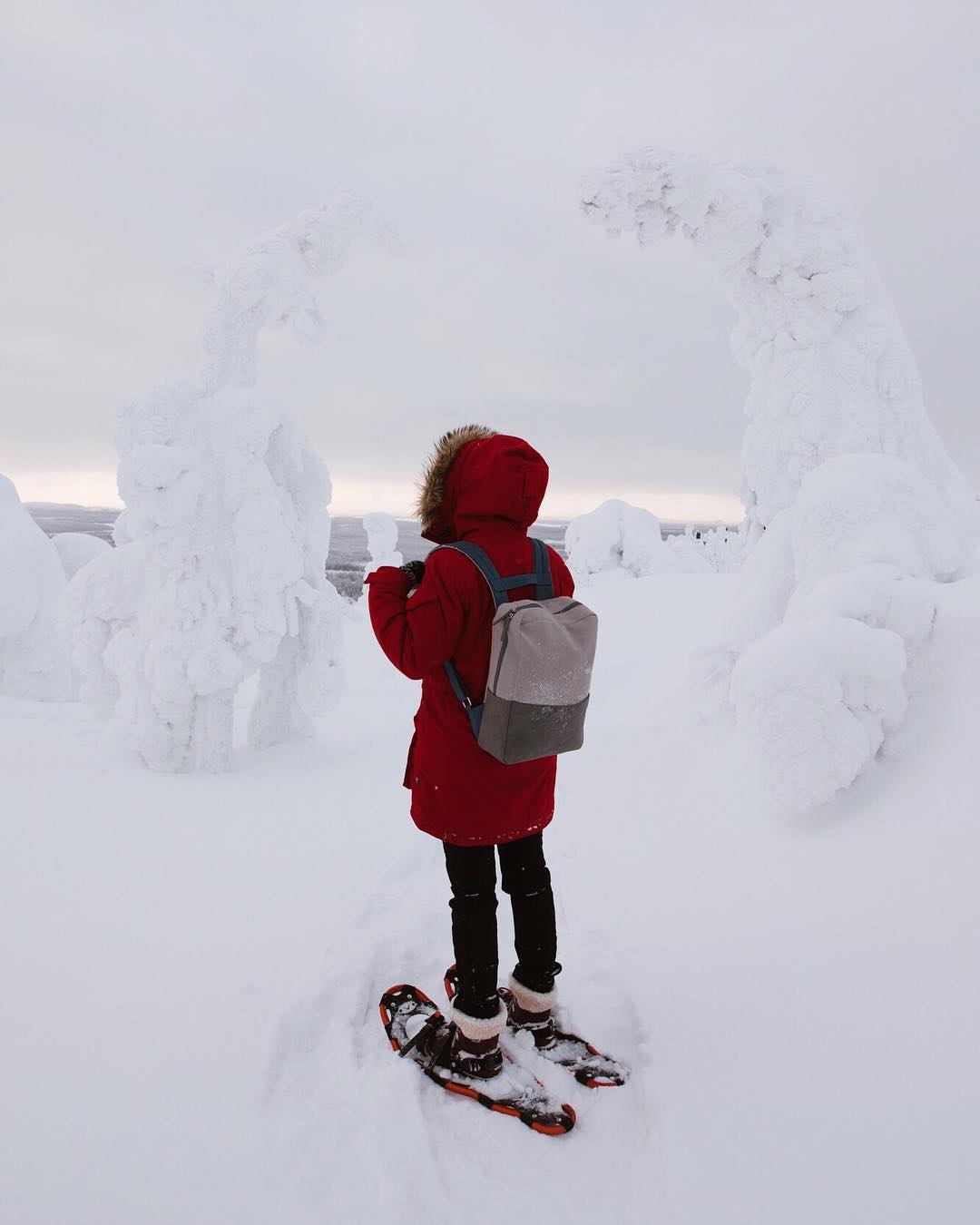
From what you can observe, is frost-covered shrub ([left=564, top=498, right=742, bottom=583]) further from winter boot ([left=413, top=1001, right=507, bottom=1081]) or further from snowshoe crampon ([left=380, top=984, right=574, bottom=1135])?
winter boot ([left=413, top=1001, right=507, bottom=1081])

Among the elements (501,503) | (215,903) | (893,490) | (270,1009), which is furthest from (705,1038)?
(893,490)

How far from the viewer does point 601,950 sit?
286 centimetres

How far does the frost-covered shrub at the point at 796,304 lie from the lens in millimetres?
5504

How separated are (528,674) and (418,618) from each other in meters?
0.36

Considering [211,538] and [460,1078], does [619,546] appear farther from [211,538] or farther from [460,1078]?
[460,1078]

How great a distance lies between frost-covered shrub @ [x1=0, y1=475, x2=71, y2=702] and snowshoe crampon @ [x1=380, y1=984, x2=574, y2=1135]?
11.0 metres

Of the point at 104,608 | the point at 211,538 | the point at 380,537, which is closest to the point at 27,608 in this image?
the point at 104,608

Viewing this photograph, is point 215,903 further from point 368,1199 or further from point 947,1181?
point 947,1181

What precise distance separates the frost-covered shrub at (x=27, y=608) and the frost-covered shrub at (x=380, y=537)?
8.23 m

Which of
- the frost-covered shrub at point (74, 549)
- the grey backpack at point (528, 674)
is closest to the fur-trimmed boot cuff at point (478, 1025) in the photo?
the grey backpack at point (528, 674)

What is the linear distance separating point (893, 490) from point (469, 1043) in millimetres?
3951

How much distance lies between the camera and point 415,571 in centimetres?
213

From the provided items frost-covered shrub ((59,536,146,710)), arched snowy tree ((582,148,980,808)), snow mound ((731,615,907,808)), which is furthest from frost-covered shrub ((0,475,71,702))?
snow mound ((731,615,907,808))

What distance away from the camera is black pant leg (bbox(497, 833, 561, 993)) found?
2311 mm
